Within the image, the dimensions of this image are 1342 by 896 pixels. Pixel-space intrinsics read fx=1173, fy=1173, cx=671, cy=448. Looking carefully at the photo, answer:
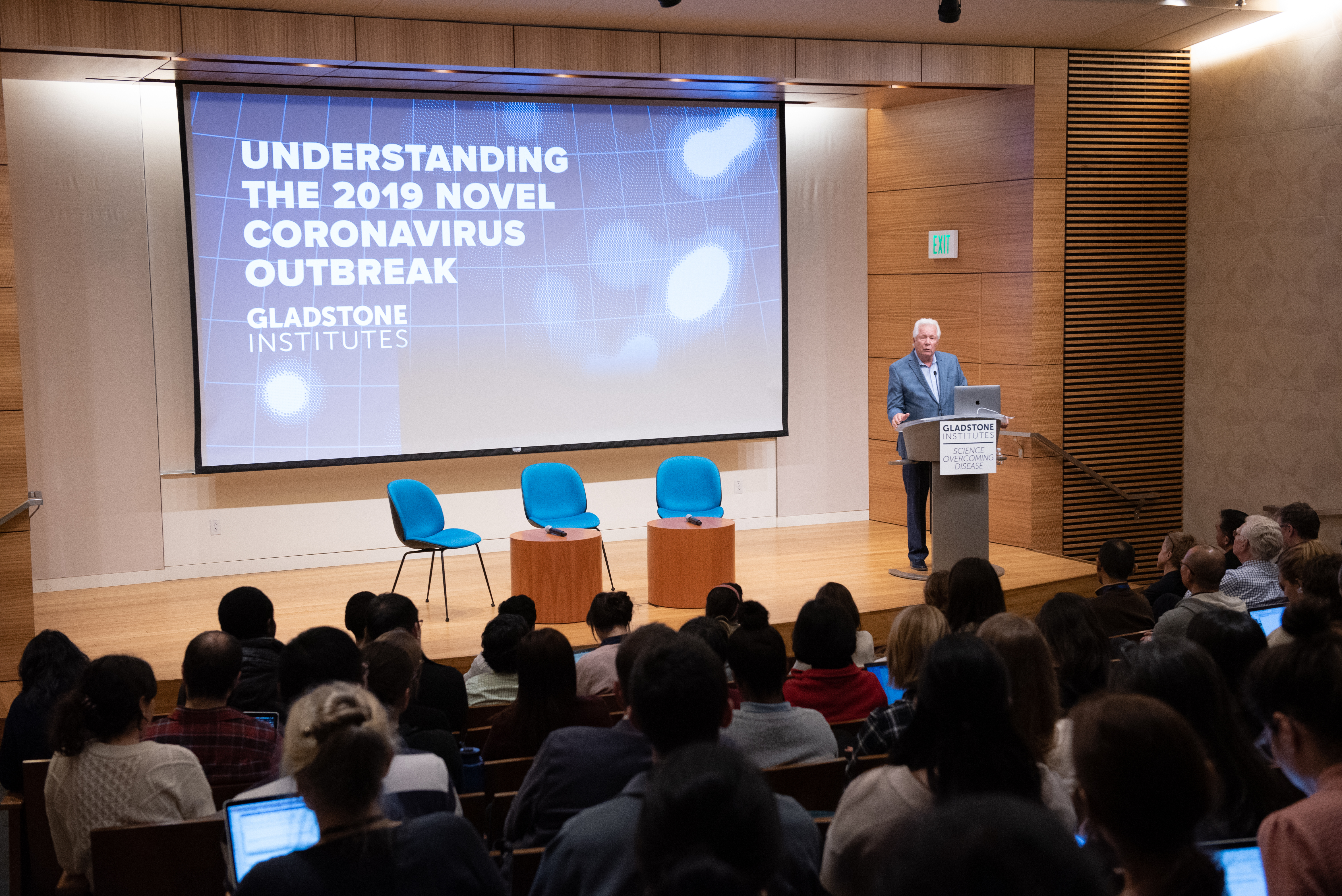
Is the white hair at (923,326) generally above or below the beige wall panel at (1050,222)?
below

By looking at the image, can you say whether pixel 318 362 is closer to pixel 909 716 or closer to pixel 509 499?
pixel 509 499

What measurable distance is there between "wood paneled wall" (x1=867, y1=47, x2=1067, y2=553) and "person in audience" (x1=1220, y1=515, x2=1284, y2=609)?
3.22 metres

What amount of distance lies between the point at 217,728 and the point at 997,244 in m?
6.70

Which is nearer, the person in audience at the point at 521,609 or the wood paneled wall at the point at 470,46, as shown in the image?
the person in audience at the point at 521,609

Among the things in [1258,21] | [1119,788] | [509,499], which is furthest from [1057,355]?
[1119,788]

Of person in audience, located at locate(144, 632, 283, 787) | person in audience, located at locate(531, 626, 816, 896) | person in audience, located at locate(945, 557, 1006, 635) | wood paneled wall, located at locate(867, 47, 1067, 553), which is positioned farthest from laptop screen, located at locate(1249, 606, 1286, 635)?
wood paneled wall, located at locate(867, 47, 1067, 553)

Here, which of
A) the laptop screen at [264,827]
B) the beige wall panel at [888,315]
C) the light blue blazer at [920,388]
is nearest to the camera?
the laptop screen at [264,827]

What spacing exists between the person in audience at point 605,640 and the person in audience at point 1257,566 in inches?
100

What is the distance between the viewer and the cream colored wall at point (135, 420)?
7234 mm

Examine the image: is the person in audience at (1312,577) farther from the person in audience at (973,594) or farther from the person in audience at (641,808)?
the person in audience at (641,808)

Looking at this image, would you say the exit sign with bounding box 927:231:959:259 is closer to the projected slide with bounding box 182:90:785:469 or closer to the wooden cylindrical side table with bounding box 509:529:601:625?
the projected slide with bounding box 182:90:785:469

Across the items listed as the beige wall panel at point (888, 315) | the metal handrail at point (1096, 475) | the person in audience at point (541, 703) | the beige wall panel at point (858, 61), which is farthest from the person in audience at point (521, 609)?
the beige wall panel at point (888, 315)

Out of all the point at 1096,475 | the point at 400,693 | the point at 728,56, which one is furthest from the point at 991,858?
the point at 1096,475

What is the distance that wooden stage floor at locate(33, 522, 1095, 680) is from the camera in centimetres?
633
